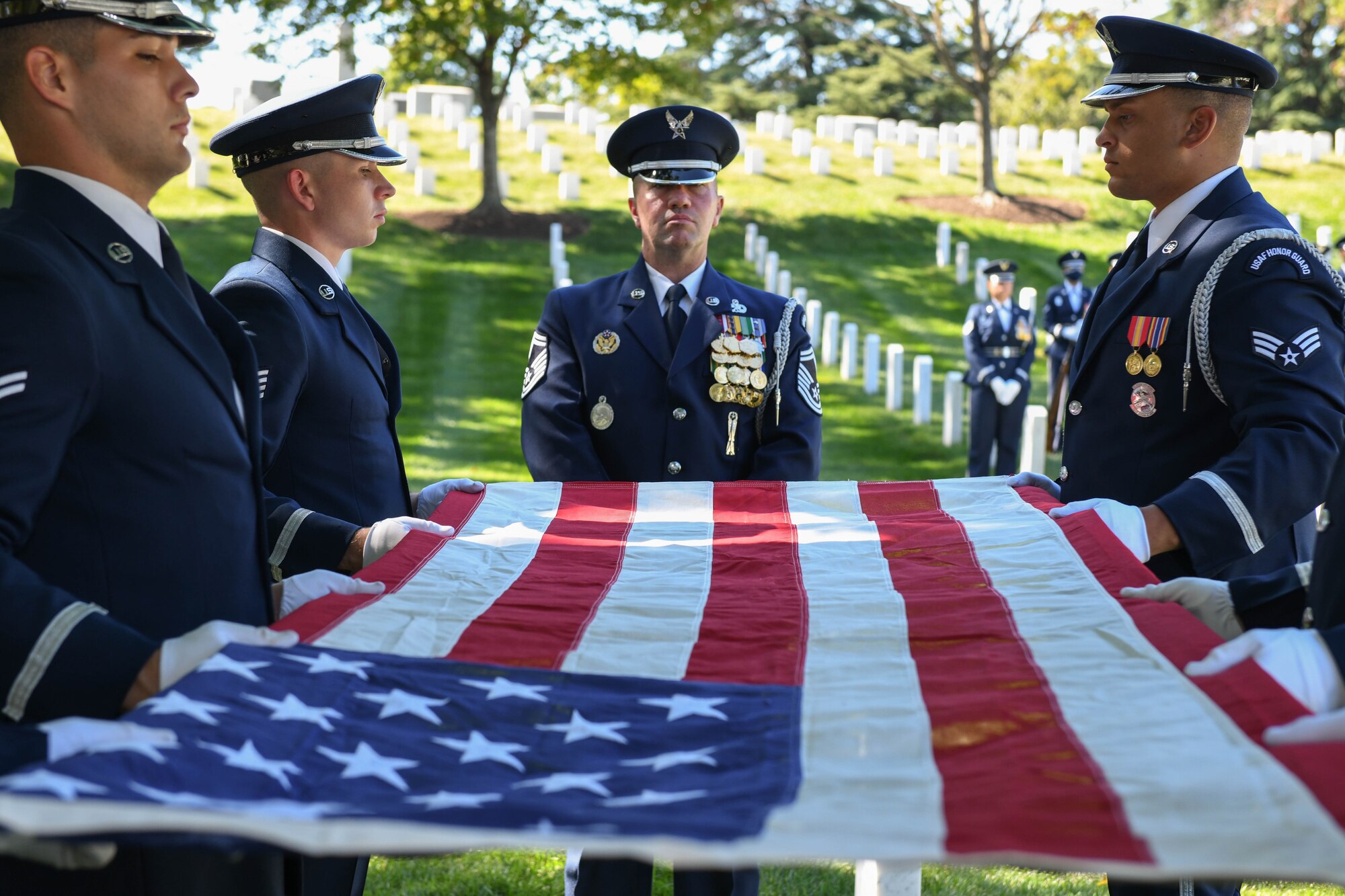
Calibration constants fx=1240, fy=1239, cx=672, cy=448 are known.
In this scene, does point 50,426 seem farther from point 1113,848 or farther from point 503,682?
point 1113,848

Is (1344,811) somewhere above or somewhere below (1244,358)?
Answer: below

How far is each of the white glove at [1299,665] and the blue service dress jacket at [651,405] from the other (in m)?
2.30

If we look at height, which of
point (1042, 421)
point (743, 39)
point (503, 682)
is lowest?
point (1042, 421)

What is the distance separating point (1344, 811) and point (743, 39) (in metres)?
48.8

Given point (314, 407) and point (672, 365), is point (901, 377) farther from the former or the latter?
point (314, 407)

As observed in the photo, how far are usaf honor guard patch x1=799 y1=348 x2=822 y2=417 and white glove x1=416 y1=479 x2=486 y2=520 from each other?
1245 millimetres

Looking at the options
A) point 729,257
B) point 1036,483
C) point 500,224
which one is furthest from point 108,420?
point 500,224

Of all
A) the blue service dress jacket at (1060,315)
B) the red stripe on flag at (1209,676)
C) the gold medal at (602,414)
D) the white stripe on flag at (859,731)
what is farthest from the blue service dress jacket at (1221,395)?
the blue service dress jacket at (1060,315)

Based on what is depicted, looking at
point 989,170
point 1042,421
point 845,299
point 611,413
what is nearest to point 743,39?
point 989,170

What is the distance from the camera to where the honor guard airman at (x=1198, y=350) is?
3.04 meters

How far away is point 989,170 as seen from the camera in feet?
81.8

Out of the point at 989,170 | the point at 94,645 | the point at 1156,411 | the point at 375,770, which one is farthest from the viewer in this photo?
the point at 989,170

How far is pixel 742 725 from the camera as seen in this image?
6.66 feet

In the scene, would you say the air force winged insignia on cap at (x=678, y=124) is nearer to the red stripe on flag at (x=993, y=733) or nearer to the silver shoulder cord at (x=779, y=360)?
the silver shoulder cord at (x=779, y=360)
